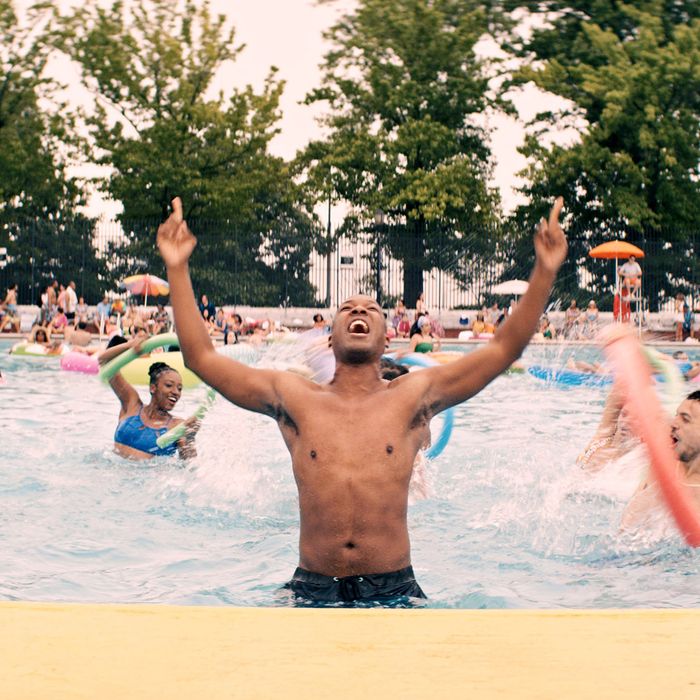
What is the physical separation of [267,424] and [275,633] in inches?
380

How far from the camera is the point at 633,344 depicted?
5094 mm

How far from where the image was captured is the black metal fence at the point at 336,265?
3309 centimetres

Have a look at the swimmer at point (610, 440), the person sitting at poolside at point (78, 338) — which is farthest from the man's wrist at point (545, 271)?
the person sitting at poolside at point (78, 338)

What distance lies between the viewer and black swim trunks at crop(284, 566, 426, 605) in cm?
391

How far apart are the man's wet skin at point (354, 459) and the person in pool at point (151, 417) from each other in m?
4.71

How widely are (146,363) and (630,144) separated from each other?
984 inches

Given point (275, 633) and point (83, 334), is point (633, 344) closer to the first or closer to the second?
point (275, 633)

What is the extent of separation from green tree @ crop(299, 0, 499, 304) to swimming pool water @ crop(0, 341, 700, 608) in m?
26.4

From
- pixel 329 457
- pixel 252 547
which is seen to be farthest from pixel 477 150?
pixel 329 457

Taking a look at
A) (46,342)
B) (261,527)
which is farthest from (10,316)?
(261,527)

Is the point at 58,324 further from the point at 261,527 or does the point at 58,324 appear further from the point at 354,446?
the point at 354,446

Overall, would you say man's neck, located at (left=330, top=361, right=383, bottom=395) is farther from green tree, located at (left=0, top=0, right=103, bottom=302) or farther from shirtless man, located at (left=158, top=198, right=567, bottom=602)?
green tree, located at (left=0, top=0, right=103, bottom=302)

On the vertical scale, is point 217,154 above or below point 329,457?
above

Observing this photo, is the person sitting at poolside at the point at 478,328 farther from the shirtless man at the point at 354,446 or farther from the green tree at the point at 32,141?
the shirtless man at the point at 354,446
